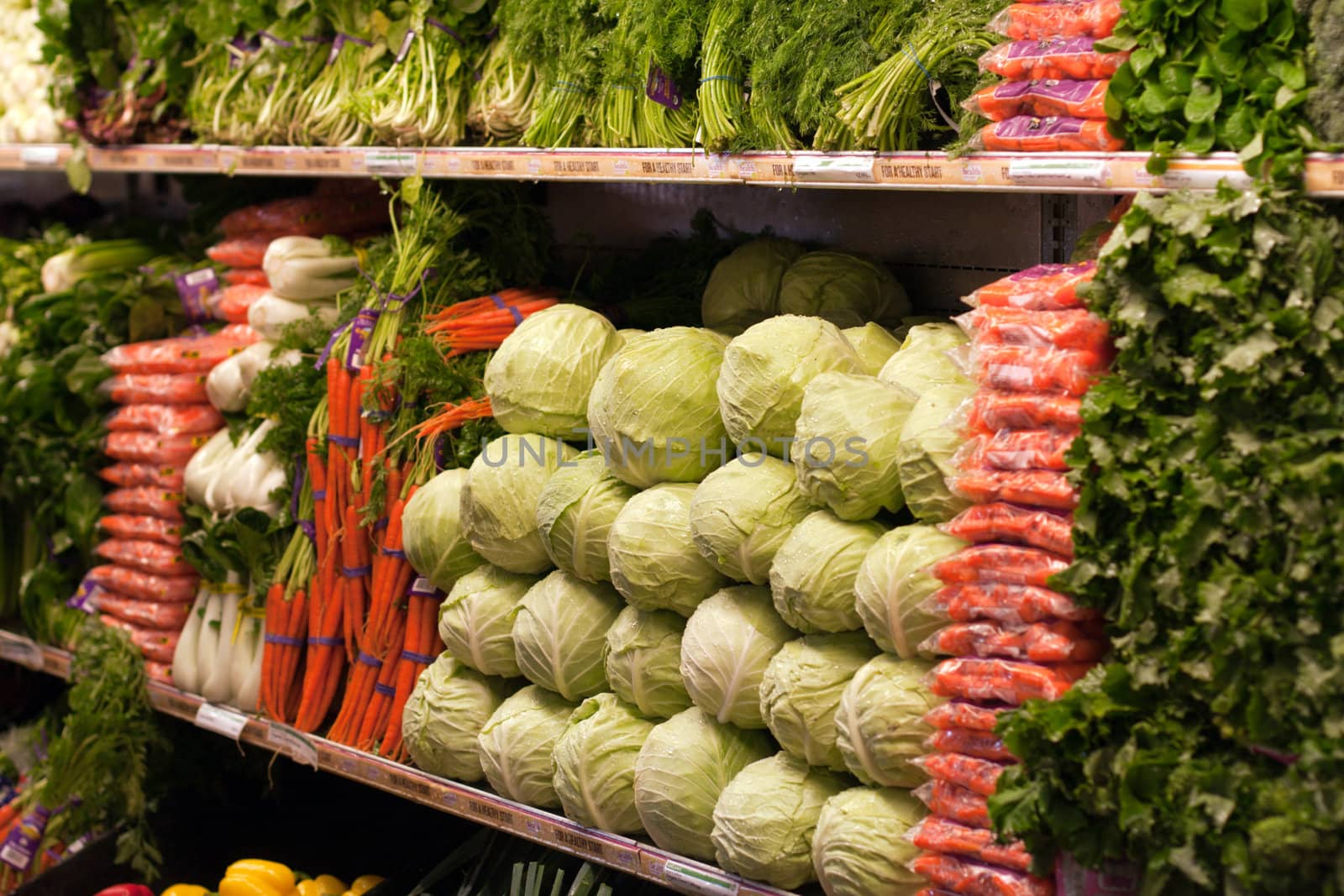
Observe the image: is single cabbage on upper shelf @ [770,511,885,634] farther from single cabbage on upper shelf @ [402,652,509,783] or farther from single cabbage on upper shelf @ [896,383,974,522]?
single cabbage on upper shelf @ [402,652,509,783]

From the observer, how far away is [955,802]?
2.07 metres

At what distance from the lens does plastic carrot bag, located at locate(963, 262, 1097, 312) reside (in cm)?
200

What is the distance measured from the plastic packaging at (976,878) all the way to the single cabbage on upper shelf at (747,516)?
59cm

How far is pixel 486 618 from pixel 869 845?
106 centimetres

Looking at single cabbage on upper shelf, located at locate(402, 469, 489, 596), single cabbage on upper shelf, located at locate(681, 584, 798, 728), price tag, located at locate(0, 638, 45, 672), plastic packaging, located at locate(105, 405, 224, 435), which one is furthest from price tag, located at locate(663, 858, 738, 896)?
price tag, located at locate(0, 638, 45, 672)

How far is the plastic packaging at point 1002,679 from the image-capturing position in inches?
76.8

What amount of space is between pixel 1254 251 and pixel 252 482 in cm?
271

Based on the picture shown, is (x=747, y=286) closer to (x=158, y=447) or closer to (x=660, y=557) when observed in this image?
(x=660, y=557)

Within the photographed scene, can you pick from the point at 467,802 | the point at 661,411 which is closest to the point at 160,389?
the point at 467,802

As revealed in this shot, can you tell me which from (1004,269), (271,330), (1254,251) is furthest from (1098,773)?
(271,330)

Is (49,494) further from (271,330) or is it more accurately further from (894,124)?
(894,124)

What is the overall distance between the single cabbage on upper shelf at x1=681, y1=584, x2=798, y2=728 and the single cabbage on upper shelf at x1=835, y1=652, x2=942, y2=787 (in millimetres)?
224

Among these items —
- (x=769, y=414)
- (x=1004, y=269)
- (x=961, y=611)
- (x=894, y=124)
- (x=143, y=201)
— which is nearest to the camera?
(x=961, y=611)

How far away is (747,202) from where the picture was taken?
3447 millimetres
